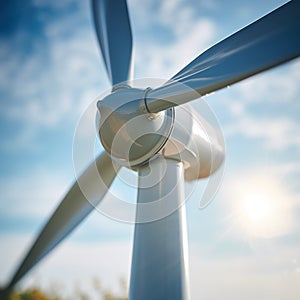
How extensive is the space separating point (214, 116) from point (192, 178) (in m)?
0.91

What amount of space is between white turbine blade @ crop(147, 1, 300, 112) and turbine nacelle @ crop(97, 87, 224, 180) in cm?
21

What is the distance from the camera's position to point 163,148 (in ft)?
13.9

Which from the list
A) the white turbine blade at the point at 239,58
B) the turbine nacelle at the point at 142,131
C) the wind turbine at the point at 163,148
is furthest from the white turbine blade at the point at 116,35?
the white turbine blade at the point at 239,58

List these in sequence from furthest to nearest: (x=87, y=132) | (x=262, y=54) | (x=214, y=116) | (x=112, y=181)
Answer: (x=112, y=181) < (x=214, y=116) < (x=87, y=132) < (x=262, y=54)

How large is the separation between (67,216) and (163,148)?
6.11 ft

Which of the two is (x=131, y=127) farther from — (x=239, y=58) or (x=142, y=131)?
(x=239, y=58)

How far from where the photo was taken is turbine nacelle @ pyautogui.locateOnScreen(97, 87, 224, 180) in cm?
398

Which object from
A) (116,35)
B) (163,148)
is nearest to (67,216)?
(163,148)

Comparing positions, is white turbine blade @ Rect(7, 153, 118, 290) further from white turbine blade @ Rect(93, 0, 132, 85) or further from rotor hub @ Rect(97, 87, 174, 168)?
white turbine blade @ Rect(93, 0, 132, 85)

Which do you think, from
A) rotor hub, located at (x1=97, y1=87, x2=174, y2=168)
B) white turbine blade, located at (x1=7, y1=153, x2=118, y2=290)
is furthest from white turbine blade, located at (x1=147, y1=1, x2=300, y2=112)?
white turbine blade, located at (x1=7, y1=153, x2=118, y2=290)

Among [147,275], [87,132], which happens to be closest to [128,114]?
[87,132]

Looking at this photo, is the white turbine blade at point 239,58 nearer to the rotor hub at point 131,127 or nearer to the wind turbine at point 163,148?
the wind turbine at point 163,148

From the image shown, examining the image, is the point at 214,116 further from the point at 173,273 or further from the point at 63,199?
the point at 63,199

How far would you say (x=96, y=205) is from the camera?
14.2 ft
